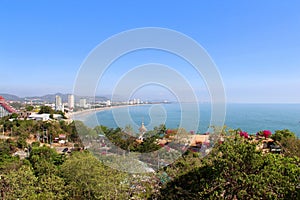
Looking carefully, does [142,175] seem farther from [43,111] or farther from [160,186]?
[43,111]

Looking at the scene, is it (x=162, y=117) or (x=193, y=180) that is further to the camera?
(x=162, y=117)

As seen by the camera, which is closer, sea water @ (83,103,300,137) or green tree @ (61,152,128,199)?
green tree @ (61,152,128,199)

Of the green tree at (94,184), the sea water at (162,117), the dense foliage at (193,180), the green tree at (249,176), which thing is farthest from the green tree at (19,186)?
the sea water at (162,117)

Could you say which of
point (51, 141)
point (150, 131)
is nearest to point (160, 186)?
point (150, 131)

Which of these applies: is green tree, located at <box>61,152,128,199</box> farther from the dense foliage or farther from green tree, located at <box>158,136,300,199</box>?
green tree, located at <box>158,136,300,199</box>

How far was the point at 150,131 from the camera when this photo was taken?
11.8 meters

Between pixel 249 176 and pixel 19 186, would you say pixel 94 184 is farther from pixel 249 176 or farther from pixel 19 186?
pixel 249 176

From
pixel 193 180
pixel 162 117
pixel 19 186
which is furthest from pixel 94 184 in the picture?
pixel 162 117

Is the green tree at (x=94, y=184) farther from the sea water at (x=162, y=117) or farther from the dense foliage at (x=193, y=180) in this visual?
the sea water at (x=162, y=117)

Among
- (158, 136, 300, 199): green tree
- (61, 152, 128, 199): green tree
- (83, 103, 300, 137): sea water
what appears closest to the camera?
(158, 136, 300, 199): green tree

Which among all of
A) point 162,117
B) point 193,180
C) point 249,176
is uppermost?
→ point 162,117

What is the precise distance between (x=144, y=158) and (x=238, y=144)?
17.8ft

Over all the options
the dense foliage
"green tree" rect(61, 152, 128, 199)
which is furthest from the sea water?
"green tree" rect(61, 152, 128, 199)

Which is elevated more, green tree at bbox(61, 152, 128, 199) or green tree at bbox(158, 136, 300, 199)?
green tree at bbox(158, 136, 300, 199)
